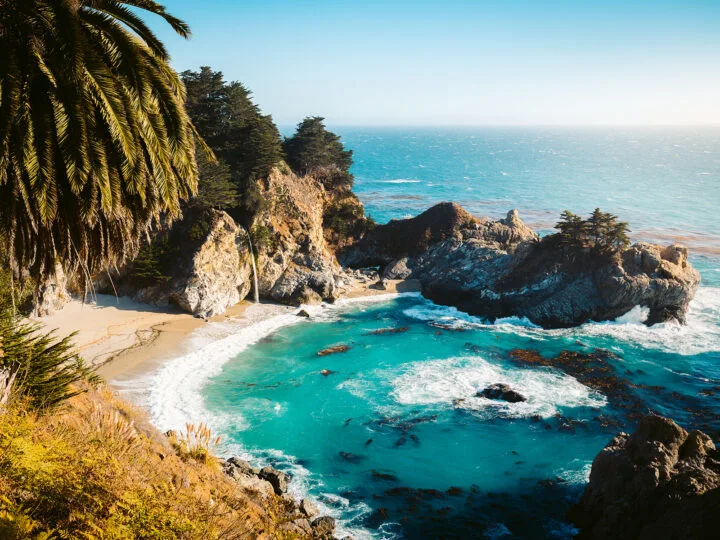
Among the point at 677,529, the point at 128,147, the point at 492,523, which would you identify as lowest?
the point at 492,523

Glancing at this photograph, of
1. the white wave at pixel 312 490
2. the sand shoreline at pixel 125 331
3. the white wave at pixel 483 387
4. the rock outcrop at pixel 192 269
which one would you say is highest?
the rock outcrop at pixel 192 269

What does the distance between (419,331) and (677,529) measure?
26.9 meters

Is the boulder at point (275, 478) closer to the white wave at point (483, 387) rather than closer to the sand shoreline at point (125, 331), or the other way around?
the white wave at point (483, 387)

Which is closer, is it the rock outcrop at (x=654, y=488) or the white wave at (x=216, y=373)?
the rock outcrop at (x=654, y=488)

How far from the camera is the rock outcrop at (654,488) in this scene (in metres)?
14.9

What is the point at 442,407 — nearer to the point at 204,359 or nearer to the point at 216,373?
the point at 216,373

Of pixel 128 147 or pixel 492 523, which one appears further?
pixel 492 523

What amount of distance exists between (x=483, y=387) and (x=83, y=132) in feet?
92.1

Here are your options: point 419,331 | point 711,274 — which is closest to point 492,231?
point 419,331

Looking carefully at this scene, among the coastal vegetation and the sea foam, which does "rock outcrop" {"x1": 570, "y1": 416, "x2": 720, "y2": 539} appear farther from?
the coastal vegetation

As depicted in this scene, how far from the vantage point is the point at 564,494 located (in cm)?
2161

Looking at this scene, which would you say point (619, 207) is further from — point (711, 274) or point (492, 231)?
point (492, 231)

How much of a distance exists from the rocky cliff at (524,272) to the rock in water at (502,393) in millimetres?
14158

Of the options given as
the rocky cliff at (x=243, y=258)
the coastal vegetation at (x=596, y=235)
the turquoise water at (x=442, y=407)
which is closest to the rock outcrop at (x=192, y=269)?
the rocky cliff at (x=243, y=258)
